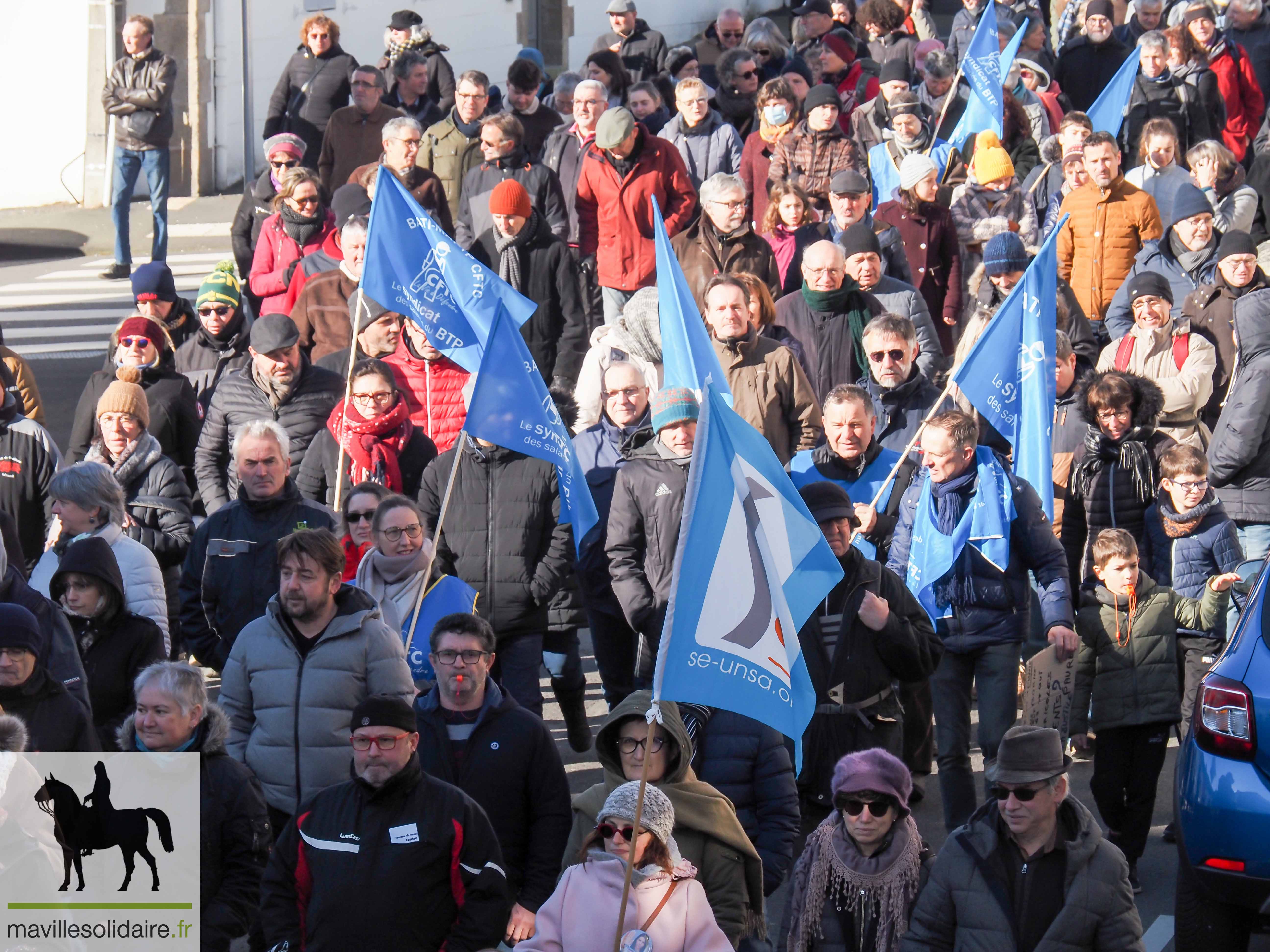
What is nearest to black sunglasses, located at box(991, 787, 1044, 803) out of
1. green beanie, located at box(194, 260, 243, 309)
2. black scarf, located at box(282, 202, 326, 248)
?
green beanie, located at box(194, 260, 243, 309)

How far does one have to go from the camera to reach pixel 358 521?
26.3 ft

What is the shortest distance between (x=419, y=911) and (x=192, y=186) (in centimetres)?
1858

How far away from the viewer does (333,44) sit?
1689cm

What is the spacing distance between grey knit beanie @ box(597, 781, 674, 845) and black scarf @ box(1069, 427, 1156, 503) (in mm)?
4609

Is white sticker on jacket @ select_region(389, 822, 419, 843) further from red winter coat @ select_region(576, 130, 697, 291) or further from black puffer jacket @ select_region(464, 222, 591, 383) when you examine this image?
red winter coat @ select_region(576, 130, 697, 291)

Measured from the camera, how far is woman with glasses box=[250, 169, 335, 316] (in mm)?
12062

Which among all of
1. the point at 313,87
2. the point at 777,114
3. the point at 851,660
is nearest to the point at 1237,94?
the point at 777,114

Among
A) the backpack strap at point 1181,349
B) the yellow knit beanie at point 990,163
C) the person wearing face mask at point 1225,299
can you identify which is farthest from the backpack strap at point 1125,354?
the yellow knit beanie at point 990,163

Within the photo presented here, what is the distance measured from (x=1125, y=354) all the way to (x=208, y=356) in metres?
5.24

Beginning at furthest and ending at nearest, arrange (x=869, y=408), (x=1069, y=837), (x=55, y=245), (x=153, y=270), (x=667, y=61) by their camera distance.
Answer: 1. (x=55, y=245)
2. (x=667, y=61)
3. (x=153, y=270)
4. (x=869, y=408)
5. (x=1069, y=837)

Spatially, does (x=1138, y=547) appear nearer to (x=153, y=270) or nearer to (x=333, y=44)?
(x=153, y=270)

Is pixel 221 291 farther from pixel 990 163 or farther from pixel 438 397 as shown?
pixel 990 163

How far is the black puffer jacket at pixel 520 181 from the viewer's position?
509 inches

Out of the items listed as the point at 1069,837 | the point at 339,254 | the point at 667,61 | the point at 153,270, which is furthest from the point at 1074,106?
the point at 1069,837
